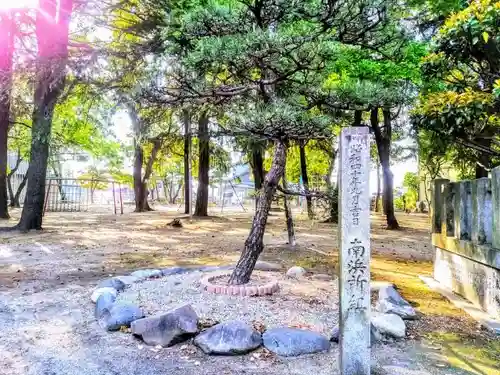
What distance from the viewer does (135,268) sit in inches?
245

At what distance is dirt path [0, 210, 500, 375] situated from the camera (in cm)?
291

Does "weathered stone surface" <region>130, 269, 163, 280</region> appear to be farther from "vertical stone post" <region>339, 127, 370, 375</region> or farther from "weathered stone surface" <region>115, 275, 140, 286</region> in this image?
"vertical stone post" <region>339, 127, 370, 375</region>

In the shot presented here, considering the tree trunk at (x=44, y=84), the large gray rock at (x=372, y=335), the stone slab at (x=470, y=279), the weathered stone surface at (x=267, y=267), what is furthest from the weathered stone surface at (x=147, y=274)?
the tree trunk at (x=44, y=84)

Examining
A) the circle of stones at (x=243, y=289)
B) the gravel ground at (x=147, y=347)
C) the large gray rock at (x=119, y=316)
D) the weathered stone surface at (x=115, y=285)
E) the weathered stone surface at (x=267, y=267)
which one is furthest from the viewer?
the weathered stone surface at (x=267, y=267)

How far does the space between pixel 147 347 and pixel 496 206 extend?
11.2 feet

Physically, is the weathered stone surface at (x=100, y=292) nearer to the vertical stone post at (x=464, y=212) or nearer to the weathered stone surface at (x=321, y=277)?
the weathered stone surface at (x=321, y=277)

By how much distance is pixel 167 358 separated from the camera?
2986 millimetres

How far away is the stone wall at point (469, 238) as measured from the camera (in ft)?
13.3

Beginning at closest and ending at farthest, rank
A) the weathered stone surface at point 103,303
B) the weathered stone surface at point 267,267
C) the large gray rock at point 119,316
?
the large gray rock at point 119,316, the weathered stone surface at point 103,303, the weathered stone surface at point 267,267

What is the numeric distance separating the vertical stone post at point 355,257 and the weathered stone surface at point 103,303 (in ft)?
Answer: 7.44

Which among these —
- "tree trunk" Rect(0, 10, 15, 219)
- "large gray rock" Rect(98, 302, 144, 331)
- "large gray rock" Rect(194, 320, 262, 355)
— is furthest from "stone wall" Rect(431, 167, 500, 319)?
"tree trunk" Rect(0, 10, 15, 219)

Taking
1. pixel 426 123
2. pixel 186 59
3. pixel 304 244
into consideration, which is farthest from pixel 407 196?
pixel 186 59

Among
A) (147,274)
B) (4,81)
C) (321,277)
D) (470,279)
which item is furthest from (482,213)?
(4,81)

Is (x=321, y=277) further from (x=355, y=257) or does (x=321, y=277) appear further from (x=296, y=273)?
(x=355, y=257)
